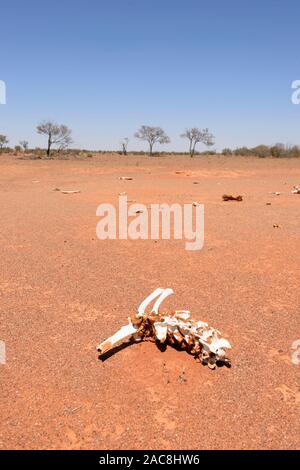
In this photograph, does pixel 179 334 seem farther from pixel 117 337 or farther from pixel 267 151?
pixel 267 151

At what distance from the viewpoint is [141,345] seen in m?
3.70

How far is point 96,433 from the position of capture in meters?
2.74

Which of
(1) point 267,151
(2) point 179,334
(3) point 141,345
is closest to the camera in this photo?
(2) point 179,334

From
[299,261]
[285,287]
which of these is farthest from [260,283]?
A: [299,261]

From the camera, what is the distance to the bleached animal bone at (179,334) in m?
3.46

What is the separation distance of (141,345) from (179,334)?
376 mm

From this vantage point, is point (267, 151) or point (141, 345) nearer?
point (141, 345)

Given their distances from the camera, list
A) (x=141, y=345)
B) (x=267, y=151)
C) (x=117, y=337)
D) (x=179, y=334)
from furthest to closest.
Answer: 1. (x=267, y=151)
2. (x=141, y=345)
3. (x=179, y=334)
4. (x=117, y=337)

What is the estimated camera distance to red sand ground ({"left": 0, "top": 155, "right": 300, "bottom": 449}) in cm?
279

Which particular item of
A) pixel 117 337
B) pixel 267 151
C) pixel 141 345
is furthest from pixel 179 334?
pixel 267 151

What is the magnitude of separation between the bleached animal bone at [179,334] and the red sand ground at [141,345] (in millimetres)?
101

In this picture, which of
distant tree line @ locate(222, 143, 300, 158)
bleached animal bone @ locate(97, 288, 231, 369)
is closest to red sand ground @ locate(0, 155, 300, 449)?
bleached animal bone @ locate(97, 288, 231, 369)

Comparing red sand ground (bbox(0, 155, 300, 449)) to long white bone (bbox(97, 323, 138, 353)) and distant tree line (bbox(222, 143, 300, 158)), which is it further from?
distant tree line (bbox(222, 143, 300, 158))

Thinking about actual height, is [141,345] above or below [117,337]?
below
